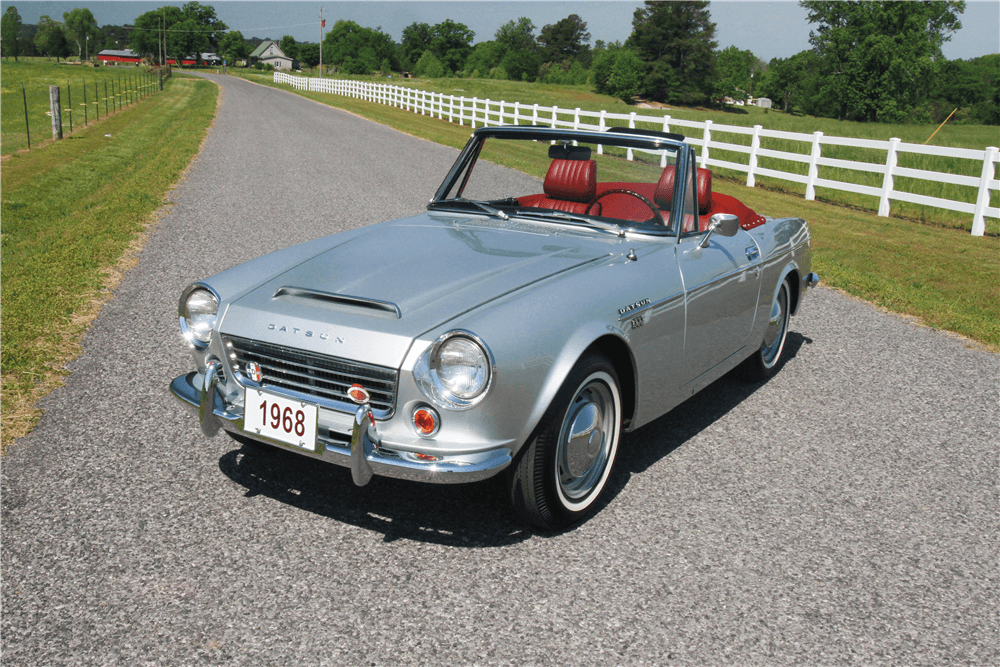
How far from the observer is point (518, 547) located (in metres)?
3.18

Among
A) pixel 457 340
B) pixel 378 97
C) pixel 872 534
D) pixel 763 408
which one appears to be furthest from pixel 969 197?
pixel 378 97

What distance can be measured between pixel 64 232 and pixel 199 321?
690 cm

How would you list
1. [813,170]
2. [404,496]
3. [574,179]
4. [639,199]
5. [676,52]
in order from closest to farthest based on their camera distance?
[404,496] → [639,199] → [574,179] → [813,170] → [676,52]

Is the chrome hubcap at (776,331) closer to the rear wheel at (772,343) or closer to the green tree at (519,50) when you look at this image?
the rear wheel at (772,343)

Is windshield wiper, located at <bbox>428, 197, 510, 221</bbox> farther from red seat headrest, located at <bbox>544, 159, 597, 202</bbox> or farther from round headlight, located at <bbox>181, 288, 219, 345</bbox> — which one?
round headlight, located at <bbox>181, 288, 219, 345</bbox>

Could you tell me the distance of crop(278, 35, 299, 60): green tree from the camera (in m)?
182

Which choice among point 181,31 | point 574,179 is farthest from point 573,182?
point 181,31

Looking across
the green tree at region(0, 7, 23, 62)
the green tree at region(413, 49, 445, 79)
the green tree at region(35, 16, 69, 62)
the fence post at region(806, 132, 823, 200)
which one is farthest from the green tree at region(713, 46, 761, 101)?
the green tree at region(35, 16, 69, 62)

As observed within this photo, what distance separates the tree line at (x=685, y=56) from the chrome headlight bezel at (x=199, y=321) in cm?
6236

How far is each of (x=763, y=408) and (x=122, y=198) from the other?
9.53 m

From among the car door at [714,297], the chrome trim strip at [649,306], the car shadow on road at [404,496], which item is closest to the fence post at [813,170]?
the car door at [714,297]

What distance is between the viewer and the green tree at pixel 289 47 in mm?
181800

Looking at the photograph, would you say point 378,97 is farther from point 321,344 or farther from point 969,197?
point 321,344

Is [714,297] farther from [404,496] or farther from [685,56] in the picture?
[685,56]
